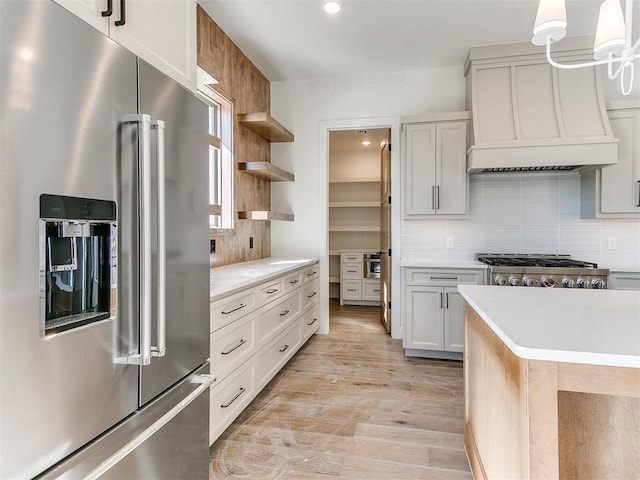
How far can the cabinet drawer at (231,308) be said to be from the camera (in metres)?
1.83

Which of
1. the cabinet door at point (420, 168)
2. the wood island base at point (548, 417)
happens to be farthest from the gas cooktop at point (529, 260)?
the wood island base at point (548, 417)

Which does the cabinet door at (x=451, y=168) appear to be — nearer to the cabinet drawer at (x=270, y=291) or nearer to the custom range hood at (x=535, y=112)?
the custom range hood at (x=535, y=112)

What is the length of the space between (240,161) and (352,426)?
7.97ft

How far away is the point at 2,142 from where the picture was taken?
68cm

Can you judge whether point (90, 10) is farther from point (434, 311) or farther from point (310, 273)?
point (434, 311)

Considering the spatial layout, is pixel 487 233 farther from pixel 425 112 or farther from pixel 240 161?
pixel 240 161

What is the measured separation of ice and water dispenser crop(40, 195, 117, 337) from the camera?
771mm

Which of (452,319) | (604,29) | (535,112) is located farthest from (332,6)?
(452,319)

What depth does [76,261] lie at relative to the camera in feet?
2.79

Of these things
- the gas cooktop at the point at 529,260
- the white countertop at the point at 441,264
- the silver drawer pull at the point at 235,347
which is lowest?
the silver drawer pull at the point at 235,347

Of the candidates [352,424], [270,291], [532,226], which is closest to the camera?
[352,424]

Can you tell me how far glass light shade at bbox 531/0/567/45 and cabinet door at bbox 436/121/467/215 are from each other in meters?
1.94

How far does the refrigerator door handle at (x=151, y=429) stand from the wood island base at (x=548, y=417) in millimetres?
1038

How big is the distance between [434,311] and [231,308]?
2.09m
